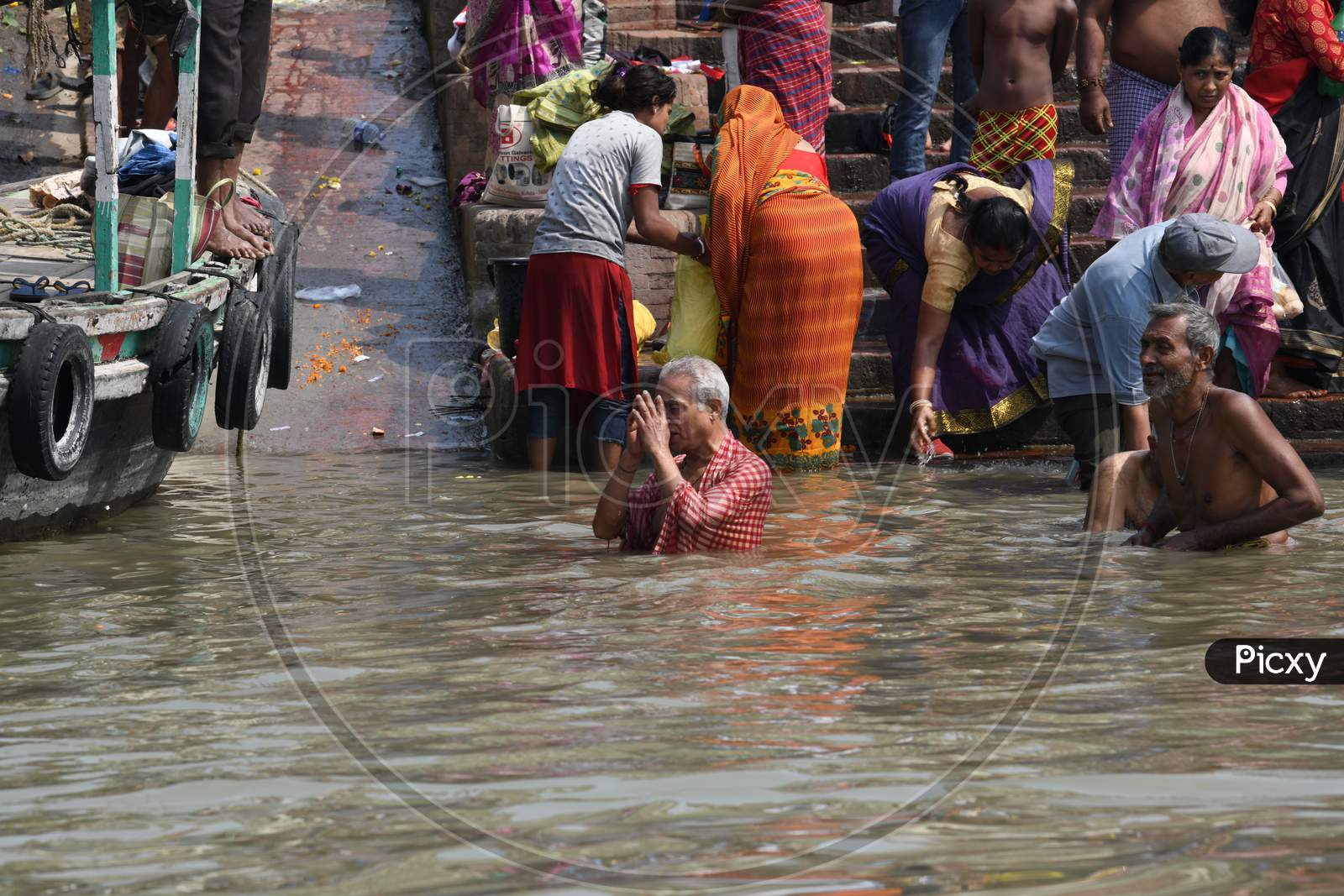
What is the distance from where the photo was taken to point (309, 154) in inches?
424

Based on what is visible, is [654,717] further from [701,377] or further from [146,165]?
[146,165]

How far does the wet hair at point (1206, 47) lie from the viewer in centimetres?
700

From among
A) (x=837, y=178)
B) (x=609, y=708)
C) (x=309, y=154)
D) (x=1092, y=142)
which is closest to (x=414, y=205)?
(x=309, y=154)

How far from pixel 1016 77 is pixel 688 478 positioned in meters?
3.07

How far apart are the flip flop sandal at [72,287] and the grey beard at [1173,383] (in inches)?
143

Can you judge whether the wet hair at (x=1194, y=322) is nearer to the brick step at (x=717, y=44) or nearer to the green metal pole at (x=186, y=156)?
the green metal pole at (x=186, y=156)

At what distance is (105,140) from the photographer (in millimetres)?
5949

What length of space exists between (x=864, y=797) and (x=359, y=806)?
89 centimetres

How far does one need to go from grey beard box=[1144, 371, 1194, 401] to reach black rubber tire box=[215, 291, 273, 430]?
3.39 metres

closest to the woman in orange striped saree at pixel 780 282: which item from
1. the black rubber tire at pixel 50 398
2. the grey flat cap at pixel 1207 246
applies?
the grey flat cap at pixel 1207 246

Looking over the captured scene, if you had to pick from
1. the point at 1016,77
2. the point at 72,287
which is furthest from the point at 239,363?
the point at 1016,77

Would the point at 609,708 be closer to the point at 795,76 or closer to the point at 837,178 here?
the point at 795,76

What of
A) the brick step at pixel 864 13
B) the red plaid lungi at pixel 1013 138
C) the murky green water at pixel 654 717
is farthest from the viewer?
the brick step at pixel 864 13

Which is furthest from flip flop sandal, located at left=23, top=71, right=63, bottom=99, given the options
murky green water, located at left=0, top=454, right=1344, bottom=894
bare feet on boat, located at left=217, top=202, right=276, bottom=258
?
murky green water, located at left=0, top=454, right=1344, bottom=894
